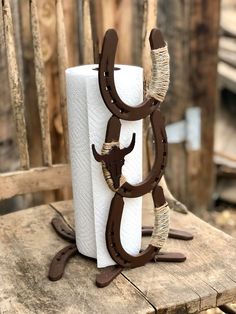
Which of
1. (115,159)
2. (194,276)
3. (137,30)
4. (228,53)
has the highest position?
(137,30)

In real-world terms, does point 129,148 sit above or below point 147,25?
below

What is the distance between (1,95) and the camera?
1.54 meters

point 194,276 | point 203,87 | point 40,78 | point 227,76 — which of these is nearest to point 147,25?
point 40,78

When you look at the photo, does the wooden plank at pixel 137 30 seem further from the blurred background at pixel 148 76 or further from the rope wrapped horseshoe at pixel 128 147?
the rope wrapped horseshoe at pixel 128 147

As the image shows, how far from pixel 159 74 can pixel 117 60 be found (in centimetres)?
68

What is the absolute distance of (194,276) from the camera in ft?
3.29

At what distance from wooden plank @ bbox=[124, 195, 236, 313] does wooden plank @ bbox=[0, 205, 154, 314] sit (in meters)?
0.03

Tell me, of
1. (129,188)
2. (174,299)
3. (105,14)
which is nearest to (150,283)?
(174,299)

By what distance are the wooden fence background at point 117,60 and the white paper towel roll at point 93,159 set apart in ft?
0.92

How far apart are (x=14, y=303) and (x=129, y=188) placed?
0.88 ft

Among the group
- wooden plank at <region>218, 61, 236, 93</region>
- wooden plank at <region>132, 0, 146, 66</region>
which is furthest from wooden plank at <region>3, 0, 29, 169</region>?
wooden plank at <region>218, 61, 236, 93</region>

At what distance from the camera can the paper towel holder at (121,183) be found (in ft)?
2.95

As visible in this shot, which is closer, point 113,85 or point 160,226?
point 113,85

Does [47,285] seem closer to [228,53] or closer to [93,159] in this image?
[93,159]
